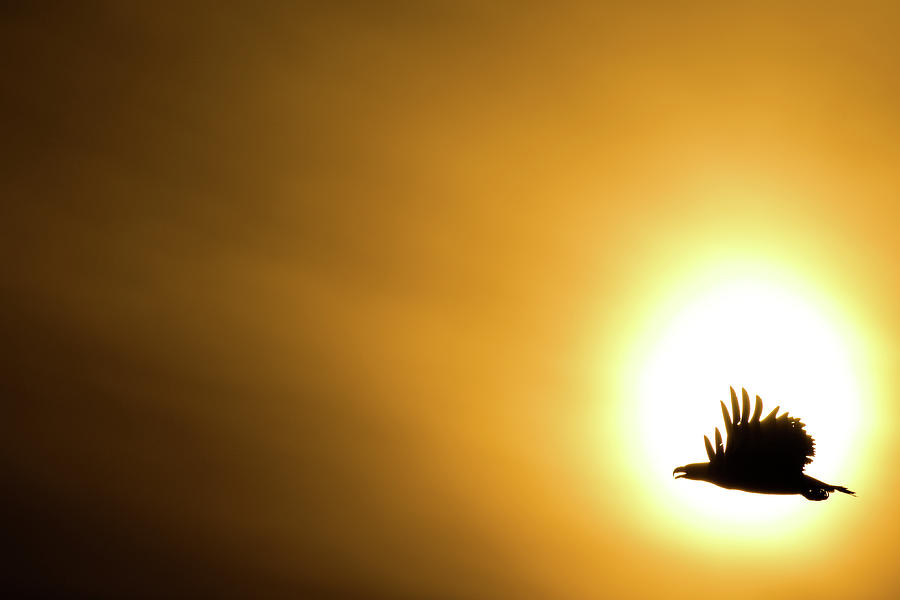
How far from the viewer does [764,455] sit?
17.3m

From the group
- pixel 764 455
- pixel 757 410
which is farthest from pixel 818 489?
pixel 757 410

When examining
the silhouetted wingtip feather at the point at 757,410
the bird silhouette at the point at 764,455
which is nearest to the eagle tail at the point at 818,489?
the bird silhouette at the point at 764,455

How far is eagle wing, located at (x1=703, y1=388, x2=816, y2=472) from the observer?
17.2 metres

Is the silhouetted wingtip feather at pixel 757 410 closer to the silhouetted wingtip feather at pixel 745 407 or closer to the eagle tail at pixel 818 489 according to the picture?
the silhouetted wingtip feather at pixel 745 407

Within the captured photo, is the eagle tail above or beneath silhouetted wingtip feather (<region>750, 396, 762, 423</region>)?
beneath

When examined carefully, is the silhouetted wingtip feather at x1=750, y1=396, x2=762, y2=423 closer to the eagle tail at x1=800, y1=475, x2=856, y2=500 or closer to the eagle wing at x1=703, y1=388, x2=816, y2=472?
the eagle wing at x1=703, y1=388, x2=816, y2=472

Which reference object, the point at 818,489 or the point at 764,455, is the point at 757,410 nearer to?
the point at 764,455

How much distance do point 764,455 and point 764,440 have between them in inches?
9.4

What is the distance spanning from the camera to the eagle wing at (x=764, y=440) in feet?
56.4

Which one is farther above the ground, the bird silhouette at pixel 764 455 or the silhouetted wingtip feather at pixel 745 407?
the silhouetted wingtip feather at pixel 745 407

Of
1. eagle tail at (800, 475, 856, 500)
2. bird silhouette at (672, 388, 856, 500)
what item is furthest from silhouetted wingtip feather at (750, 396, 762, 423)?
eagle tail at (800, 475, 856, 500)

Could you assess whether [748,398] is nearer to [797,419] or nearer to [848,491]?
[797,419]

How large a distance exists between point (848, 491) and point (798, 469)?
0.96m

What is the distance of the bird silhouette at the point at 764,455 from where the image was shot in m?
17.2
